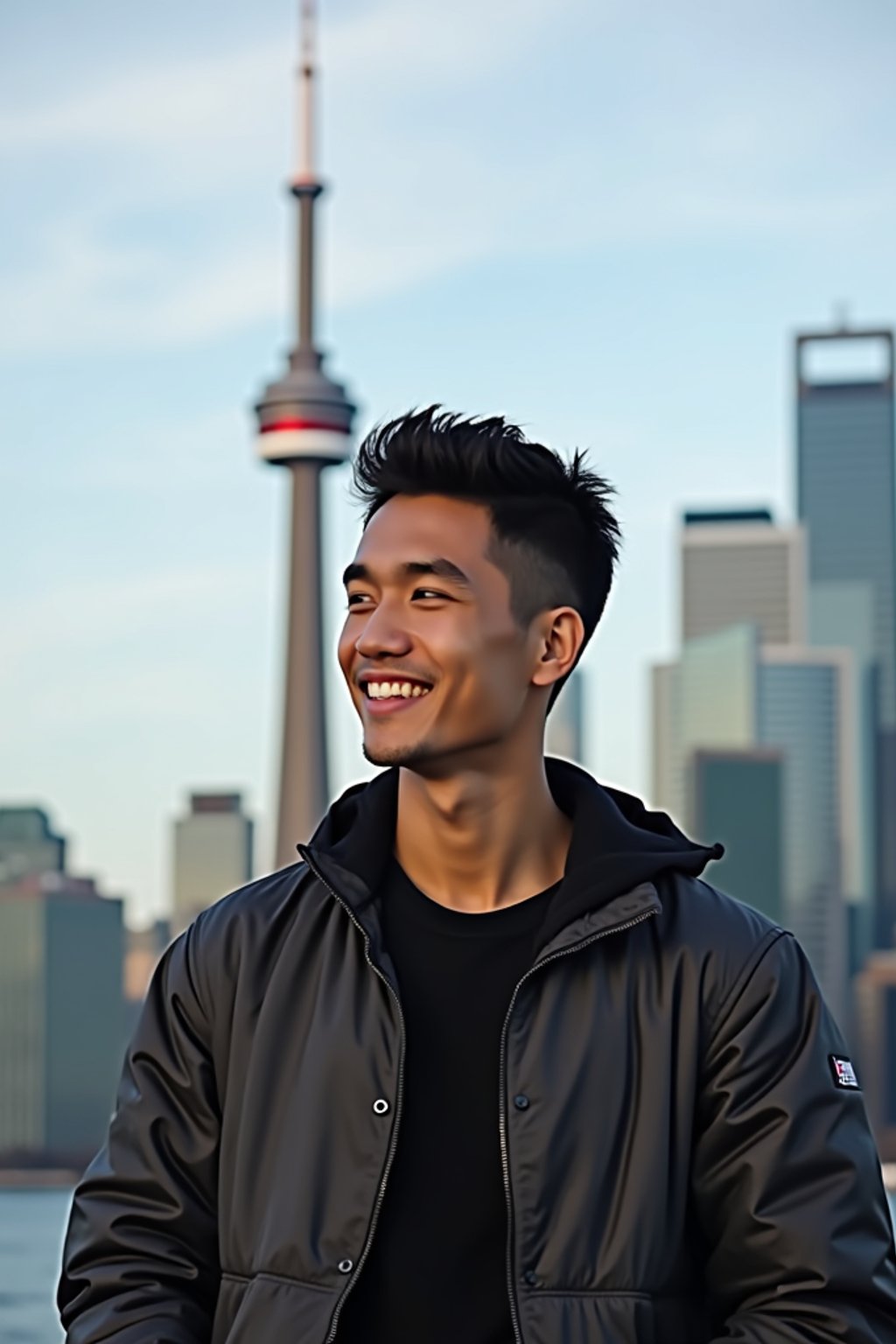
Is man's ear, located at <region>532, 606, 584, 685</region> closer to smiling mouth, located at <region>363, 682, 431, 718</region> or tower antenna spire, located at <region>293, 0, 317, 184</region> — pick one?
smiling mouth, located at <region>363, 682, 431, 718</region>

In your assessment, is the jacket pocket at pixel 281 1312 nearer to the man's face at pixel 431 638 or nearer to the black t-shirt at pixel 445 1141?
the black t-shirt at pixel 445 1141

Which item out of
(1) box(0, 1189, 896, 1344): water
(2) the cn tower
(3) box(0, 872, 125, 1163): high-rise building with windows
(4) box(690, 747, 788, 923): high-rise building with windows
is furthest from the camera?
(4) box(690, 747, 788, 923): high-rise building with windows

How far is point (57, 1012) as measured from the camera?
15050 cm

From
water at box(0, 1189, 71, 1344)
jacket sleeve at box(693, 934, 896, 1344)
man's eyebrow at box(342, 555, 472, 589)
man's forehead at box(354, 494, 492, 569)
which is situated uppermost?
man's forehead at box(354, 494, 492, 569)

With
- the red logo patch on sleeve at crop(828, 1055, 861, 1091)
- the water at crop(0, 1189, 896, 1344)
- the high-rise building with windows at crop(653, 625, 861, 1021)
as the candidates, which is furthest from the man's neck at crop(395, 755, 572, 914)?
the high-rise building with windows at crop(653, 625, 861, 1021)

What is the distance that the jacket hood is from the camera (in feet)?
11.7

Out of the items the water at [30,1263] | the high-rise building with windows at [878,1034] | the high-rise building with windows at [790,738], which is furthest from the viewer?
the high-rise building with windows at [790,738]

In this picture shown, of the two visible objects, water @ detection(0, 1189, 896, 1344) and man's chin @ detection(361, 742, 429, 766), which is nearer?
man's chin @ detection(361, 742, 429, 766)

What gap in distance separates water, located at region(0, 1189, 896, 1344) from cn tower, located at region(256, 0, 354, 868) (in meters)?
16.2

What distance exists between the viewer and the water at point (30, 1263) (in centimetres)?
7094

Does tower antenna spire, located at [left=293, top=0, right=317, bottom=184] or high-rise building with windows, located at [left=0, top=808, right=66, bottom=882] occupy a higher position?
tower antenna spire, located at [left=293, top=0, right=317, bottom=184]

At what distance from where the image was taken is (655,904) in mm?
3545

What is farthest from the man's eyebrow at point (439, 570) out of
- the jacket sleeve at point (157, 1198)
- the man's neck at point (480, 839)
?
the jacket sleeve at point (157, 1198)

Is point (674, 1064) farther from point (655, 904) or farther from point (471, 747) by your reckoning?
point (471, 747)
